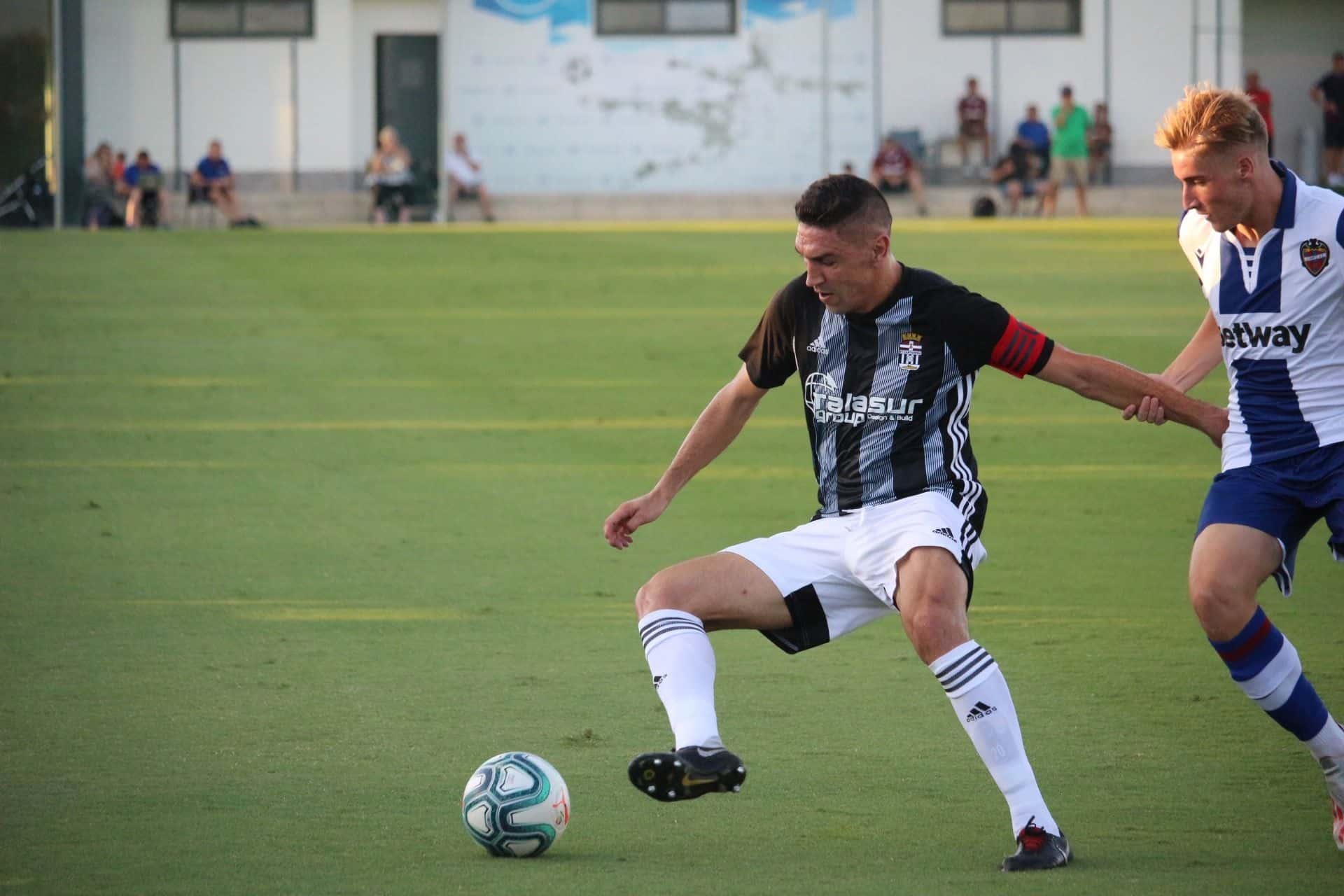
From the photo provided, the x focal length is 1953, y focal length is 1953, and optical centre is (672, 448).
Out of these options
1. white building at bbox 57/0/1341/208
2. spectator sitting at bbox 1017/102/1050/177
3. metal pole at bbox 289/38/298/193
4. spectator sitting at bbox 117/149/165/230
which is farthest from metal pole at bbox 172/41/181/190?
spectator sitting at bbox 1017/102/1050/177

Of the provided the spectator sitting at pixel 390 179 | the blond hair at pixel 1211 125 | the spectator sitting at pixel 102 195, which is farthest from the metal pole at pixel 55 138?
the blond hair at pixel 1211 125

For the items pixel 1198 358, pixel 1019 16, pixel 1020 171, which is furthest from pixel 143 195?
pixel 1198 358

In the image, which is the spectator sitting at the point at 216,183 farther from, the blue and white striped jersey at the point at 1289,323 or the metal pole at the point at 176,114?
the blue and white striped jersey at the point at 1289,323

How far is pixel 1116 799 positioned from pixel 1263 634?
2.06ft

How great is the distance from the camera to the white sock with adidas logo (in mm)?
4676

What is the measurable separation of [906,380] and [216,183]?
31.4 metres

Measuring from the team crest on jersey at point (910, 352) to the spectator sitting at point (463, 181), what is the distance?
32174mm

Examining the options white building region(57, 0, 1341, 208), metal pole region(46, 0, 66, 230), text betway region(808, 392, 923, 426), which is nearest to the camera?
text betway region(808, 392, 923, 426)

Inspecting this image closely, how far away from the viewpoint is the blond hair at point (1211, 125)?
5.02 meters

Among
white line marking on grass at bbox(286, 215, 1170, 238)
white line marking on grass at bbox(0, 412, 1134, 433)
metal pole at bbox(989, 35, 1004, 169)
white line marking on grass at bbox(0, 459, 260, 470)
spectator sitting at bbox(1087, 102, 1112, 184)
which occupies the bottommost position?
white line marking on grass at bbox(0, 459, 260, 470)

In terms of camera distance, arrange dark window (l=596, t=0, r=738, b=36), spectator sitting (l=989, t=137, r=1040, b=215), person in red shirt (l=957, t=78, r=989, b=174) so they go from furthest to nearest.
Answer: dark window (l=596, t=0, r=738, b=36) < person in red shirt (l=957, t=78, r=989, b=174) < spectator sitting (l=989, t=137, r=1040, b=215)

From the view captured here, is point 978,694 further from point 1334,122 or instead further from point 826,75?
point 826,75

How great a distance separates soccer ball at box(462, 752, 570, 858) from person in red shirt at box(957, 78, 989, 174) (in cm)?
3440

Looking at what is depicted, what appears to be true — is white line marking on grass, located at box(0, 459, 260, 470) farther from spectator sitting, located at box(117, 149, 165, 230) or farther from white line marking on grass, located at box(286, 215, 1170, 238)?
spectator sitting, located at box(117, 149, 165, 230)
